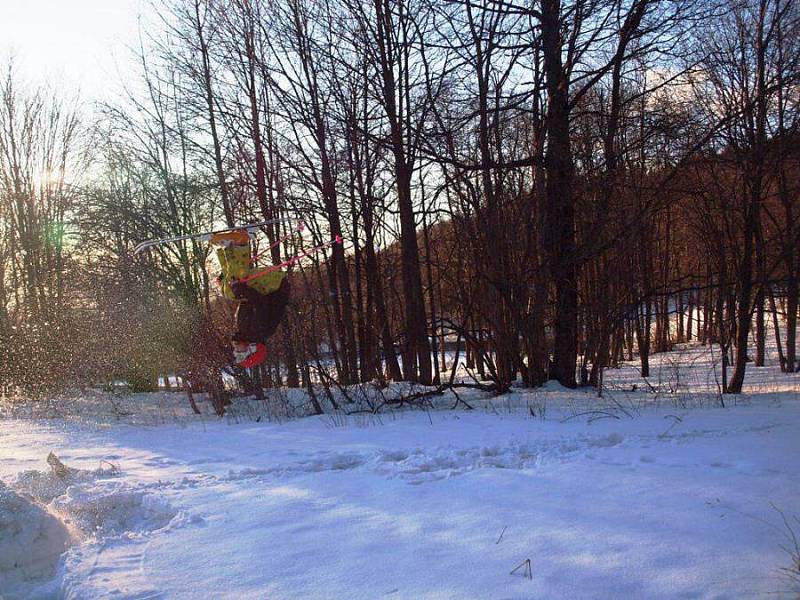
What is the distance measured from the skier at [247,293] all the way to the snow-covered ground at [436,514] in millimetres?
1449

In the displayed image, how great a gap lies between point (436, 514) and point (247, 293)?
184 inches

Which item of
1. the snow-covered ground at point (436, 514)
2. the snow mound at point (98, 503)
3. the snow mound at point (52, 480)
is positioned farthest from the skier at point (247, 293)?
the snow mound at point (98, 503)

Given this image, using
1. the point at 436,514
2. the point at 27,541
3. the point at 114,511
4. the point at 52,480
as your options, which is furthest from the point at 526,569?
the point at 52,480

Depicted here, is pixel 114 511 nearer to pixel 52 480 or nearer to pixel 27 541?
pixel 27 541

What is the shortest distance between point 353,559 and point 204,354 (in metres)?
10.3

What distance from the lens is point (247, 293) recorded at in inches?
320

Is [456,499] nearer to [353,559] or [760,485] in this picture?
[353,559]

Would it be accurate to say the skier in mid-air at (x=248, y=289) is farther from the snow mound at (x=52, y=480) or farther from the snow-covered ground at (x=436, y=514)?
the snow mound at (x=52, y=480)

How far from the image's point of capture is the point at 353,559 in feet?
12.2

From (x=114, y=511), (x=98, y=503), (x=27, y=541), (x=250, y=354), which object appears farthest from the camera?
(x=250, y=354)

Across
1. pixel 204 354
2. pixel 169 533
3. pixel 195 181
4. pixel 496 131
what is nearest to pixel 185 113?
pixel 195 181

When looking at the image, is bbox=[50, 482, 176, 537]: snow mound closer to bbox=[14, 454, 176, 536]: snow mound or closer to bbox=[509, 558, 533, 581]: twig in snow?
bbox=[14, 454, 176, 536]: snow mound

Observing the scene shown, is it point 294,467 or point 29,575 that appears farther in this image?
point 294,467

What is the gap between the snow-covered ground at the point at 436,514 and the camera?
10.9 feet
